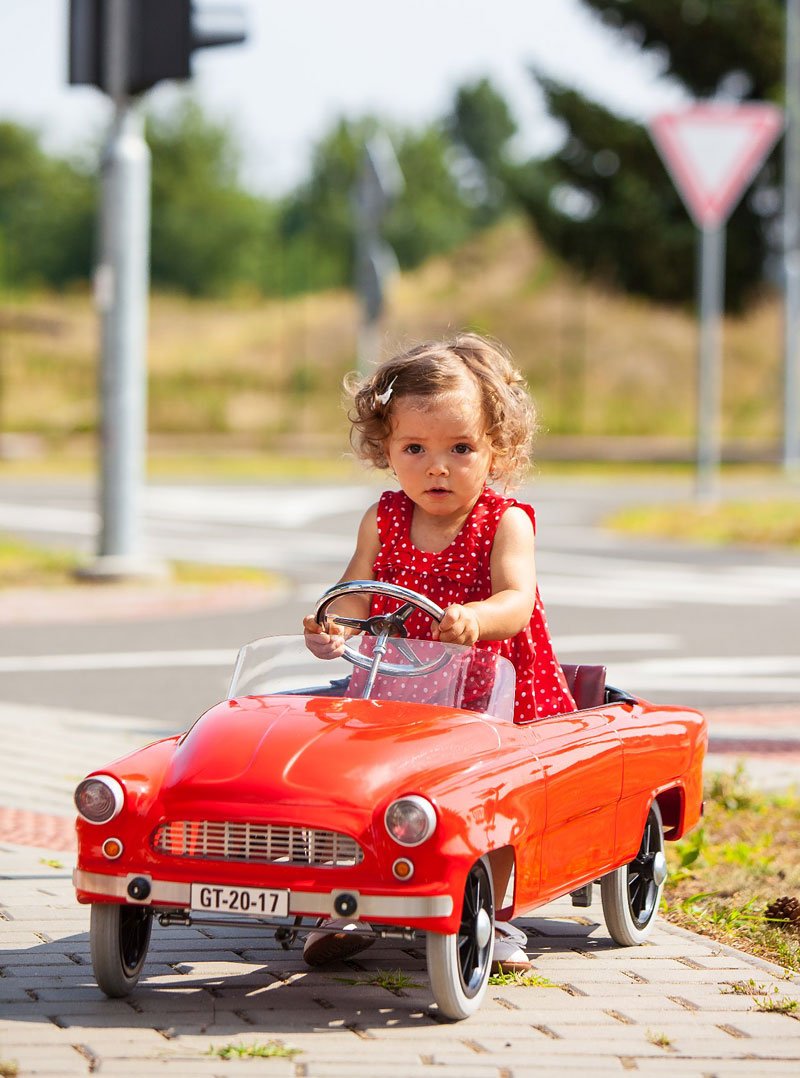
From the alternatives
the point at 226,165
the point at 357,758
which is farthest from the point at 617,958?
the point at 226,165

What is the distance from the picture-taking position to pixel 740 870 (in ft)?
19.4

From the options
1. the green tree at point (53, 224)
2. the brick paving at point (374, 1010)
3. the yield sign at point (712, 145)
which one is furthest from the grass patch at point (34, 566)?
the green tree at point (53, 224)

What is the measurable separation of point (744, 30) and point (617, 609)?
29042 millimetres

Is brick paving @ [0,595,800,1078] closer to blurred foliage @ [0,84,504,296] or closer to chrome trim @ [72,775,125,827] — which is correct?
chrome trim @ [72,775,125,827]

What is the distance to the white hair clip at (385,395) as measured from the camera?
15.6ft

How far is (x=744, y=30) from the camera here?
131ft

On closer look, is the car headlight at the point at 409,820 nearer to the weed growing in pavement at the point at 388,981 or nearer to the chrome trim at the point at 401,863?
the chrome trim at the point at 401,863

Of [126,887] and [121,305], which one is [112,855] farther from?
[121,305]

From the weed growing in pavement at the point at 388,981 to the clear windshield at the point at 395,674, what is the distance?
636mm

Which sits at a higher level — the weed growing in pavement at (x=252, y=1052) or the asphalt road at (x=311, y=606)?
the weed growing in pavement at (x=252, y=1052)

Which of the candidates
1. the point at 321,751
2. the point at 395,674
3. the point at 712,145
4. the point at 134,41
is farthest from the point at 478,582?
the point at 712,145

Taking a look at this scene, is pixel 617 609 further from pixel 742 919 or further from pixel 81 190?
pixel 81 190

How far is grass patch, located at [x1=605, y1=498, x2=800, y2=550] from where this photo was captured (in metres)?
19.3

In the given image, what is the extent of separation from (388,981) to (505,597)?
37.6 inches
